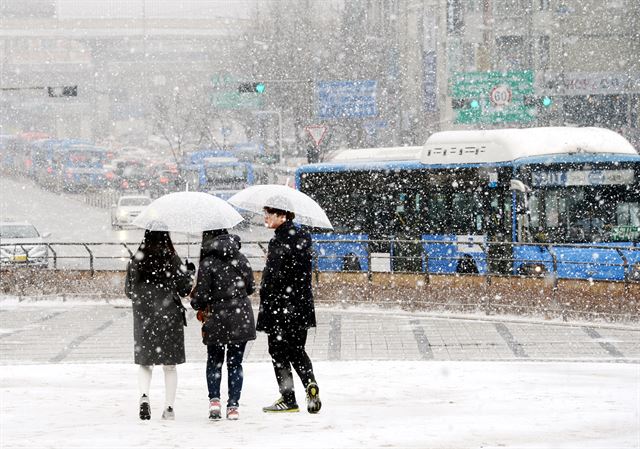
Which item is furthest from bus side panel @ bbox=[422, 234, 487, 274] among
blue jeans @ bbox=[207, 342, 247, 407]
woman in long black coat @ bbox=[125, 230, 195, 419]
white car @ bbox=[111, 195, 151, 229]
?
white car @ bbox=[111, 195, 151, 229]

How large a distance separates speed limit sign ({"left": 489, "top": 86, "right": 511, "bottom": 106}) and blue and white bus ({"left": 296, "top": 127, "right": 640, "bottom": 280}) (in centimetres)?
1510

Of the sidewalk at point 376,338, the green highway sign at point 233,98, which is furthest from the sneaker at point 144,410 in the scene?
the green highway sign at point 233,98

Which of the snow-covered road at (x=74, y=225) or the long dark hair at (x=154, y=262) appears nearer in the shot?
the long dark hair at (x=154, y=262)

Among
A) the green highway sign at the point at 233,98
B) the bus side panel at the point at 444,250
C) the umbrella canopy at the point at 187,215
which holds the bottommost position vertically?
the bus side panel at the point at 444,250

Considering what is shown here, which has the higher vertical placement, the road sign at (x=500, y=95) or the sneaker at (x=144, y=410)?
the road sign at (x=500, y=95)

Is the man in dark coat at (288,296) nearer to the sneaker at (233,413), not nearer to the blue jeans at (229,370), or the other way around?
the blue jeans at (229,370)

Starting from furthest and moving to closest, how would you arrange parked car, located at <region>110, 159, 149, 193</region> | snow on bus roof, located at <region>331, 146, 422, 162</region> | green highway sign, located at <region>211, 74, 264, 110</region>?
1. parked car, located at <region>110, 159, 149, 193</region>
2. green highway sign, located at <region>211, 74, 264, 110</region>
3. snow on bus roof, located at <region>331, 146, 422, 162</region>

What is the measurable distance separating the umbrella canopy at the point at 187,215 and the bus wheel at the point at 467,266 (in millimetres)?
15058

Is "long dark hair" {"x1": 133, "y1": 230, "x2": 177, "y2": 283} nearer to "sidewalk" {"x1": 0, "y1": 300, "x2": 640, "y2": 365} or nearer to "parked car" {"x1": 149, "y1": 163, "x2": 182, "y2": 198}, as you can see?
"sidewalk" {"x1": 0, "y1": 300, "x2": 640, "y2": 365}

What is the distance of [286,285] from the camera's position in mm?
9797

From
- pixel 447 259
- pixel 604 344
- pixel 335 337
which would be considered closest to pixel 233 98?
pixel 447 259

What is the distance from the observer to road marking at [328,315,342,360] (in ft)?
50.4

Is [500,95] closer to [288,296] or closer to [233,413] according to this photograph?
[288,296]

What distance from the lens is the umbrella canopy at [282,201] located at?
985 centimetres
